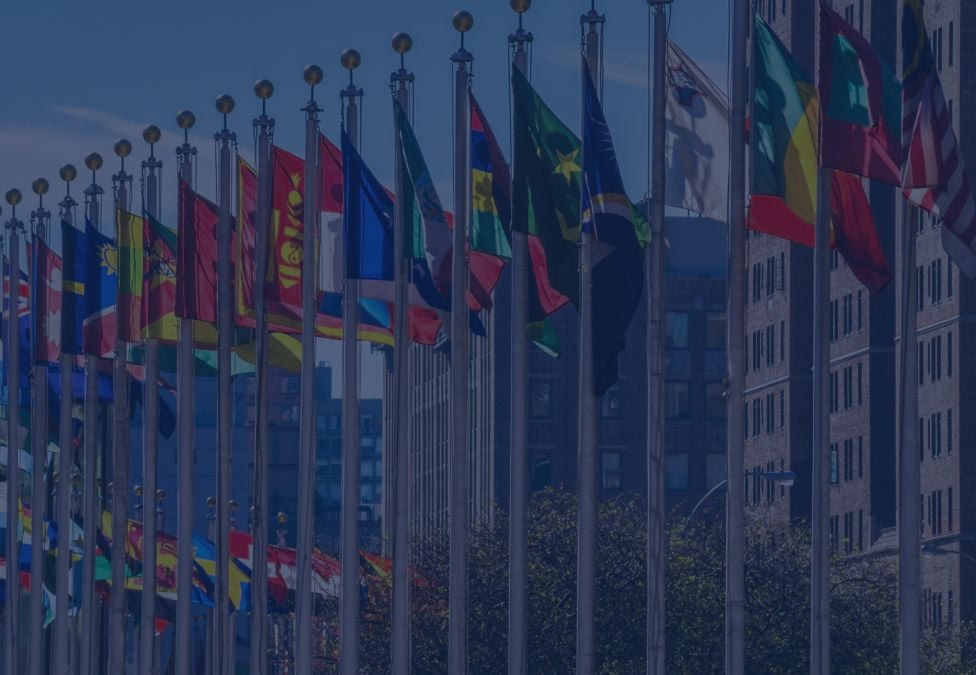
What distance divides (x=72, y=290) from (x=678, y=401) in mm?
127839

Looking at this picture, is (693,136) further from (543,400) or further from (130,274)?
(543,400)

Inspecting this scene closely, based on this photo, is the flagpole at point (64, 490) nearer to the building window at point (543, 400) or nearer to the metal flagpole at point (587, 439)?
the metal flagpole at point (587, 439)

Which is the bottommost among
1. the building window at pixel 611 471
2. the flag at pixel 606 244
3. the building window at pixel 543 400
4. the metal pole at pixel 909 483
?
the metal pole at pixel 909 483

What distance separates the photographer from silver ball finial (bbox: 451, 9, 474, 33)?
43031 mm

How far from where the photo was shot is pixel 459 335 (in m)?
43.7

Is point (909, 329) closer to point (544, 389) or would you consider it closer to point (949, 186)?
point (949, 186)

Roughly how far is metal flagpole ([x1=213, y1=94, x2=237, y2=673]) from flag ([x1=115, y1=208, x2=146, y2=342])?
3484 millimetres

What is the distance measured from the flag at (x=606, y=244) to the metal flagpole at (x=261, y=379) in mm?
9375

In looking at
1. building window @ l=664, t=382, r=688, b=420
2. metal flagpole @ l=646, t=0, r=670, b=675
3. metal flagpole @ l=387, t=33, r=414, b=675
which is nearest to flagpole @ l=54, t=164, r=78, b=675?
metal flagpole @ l=387, t=33, r=414, b=675

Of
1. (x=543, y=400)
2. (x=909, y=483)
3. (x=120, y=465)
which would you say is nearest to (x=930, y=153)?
(x=909, y=483)

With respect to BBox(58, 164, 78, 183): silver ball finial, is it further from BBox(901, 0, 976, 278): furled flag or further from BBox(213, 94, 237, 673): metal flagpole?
BBox(901, 0, 976, 278): furled flag

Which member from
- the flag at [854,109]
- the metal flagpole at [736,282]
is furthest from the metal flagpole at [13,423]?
the flag at [854,109]

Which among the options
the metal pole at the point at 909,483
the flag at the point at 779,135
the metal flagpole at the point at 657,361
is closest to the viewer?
the metal pole at the point at 909,483

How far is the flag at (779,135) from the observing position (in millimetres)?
37156
